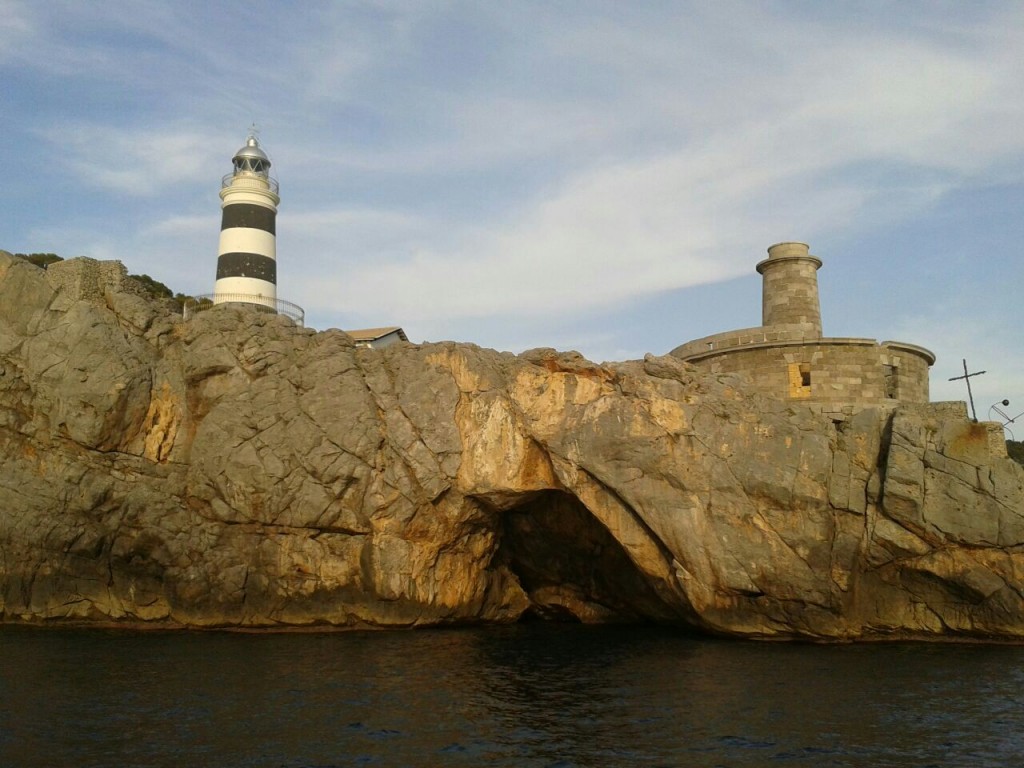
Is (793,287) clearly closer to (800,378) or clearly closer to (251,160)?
(800,378)

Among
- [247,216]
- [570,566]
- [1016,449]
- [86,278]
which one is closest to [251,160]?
[247,216]

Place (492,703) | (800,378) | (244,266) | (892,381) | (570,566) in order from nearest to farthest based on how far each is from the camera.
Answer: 1. (492,703)
2. (570,566)
3. (800,378)
4. (892,381)
5. (244,266)

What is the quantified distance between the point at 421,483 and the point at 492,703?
8.92 m

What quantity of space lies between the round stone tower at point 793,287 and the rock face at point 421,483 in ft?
19.6

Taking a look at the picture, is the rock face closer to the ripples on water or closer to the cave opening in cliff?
the cave opening in cliff

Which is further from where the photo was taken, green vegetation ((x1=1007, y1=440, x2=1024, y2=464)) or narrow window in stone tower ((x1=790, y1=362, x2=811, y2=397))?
green vegetation ((x1=1007, y1=440, x2=1024, y2=464))

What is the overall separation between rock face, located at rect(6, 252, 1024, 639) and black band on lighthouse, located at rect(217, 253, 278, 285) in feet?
36.3

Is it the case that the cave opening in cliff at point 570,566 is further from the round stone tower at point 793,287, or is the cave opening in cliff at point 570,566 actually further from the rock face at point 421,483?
the round stone tower at point 793,287

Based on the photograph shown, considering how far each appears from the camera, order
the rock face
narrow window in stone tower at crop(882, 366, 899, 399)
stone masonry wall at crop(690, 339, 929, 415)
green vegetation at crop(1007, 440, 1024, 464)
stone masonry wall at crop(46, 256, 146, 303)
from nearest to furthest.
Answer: the rock face, stone masonry wall at crop(46, 256, 146, 303), stone masonry wall at crop(690, 339, 929, 415), narrow window in stone tower at crop(882, 366, 899, 399), green vegetation at crop(1007, 440, 1024, 464)

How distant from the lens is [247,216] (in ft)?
122

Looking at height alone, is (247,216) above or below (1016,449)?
above

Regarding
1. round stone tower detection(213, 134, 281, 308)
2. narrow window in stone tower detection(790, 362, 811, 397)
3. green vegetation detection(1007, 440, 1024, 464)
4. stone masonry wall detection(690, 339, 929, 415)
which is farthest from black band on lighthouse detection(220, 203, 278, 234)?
green vegetation detection(1007, 440, 1024, 464)

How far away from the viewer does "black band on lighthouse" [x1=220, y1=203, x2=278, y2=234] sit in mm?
37062

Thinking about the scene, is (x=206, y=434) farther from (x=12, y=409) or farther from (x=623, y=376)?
(x=623, y=376)
